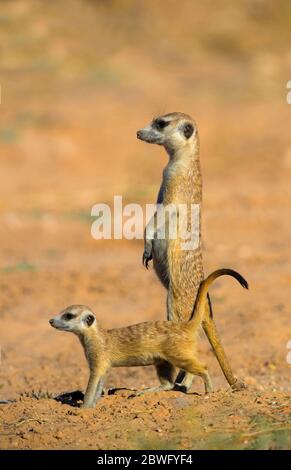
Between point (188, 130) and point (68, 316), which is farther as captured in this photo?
point (188, 130)

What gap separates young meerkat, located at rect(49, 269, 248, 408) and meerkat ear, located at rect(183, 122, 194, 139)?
1.31 meters

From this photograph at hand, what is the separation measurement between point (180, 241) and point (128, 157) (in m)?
13.0

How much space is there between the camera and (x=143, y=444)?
5.32m

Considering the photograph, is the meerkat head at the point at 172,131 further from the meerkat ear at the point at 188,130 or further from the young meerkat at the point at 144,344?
the young meerkat at the point at 144,344

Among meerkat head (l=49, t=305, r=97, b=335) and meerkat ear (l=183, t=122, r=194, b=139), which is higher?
meerkat ear (l=183, t=122, r=194, b=139)

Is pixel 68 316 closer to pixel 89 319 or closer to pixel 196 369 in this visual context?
pixel 89 319

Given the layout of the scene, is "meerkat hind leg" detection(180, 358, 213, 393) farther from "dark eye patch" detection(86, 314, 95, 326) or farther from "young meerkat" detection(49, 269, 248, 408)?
"dark eye patch" detection(86, 314, 95, 326)

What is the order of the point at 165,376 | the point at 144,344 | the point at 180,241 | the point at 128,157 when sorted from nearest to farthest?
the point at 144,344
the point at 165,376
the point at 180,241
the point at 128,157

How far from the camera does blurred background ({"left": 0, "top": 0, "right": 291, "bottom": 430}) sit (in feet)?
34.2

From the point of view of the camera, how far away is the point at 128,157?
19.8 m

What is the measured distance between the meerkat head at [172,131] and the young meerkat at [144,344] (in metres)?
1.30

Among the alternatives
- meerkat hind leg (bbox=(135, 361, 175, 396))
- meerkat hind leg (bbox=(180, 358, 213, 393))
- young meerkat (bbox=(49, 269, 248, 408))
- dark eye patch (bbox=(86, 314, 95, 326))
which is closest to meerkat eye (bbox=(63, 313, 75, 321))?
young meerkat (bbox=(49, 269, 248, 408))

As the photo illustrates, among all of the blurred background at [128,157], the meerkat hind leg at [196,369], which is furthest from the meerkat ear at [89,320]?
the blurred background at [128,157]

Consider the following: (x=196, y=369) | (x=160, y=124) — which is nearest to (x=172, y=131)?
(x=160, y=124)
